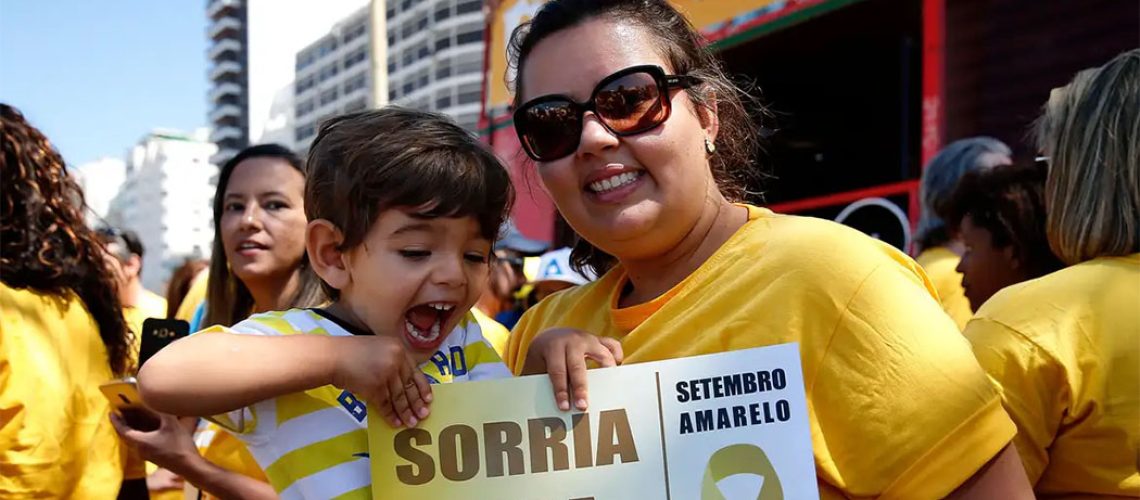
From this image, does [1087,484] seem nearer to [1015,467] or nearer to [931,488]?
[1015,467]

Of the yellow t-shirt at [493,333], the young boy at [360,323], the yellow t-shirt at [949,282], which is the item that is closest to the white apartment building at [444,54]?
the yellow t-shirt at [949,282]

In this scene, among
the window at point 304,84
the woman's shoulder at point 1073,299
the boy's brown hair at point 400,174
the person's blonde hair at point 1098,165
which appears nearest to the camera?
the boy's brown hair at point 400,174

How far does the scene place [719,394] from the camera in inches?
55.4

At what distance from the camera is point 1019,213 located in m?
2.92

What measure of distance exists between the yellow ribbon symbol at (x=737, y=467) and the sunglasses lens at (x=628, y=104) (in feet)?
2.02

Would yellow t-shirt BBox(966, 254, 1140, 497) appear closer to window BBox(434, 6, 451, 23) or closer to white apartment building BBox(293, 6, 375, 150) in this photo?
window BBox(434, 6, 451, 23)

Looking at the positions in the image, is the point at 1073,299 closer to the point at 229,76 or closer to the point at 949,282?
the point at 949,282

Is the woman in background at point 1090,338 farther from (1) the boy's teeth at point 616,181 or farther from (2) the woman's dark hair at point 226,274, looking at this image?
(2) the woman's dark hair at point 226,274

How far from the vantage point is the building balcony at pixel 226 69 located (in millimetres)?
113438

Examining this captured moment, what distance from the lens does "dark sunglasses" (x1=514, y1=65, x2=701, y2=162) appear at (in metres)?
1.68

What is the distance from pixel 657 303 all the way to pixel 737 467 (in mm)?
374

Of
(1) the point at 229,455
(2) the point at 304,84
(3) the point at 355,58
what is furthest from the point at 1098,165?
(2) the point at 304,84

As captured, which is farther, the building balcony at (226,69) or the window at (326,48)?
the building balcony at (226,69)

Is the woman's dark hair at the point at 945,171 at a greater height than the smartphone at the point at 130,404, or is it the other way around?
the woman's dark hair at the point at 945,171
